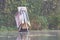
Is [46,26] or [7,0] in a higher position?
[7,0]

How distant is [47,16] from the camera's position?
1355 centimetres

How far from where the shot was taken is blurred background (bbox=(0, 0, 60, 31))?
12.9 meters

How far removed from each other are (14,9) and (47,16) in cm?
168

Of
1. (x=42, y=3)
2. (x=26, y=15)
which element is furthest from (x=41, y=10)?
(x=26, y=15)

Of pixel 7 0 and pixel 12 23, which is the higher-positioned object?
pixel 7 0

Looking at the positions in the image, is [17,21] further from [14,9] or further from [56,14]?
[56,14]

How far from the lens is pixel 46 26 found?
13.0 m

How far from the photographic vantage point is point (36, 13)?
526 inches

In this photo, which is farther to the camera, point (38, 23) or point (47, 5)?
point (47, 5)

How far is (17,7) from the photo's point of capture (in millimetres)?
13234

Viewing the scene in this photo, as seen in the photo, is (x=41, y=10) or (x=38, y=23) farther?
(x=41, y=10)

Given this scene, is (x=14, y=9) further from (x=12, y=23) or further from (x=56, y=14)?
(x=56, y=14)

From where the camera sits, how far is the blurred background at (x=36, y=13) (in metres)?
12.9

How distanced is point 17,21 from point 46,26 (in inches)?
56.7
